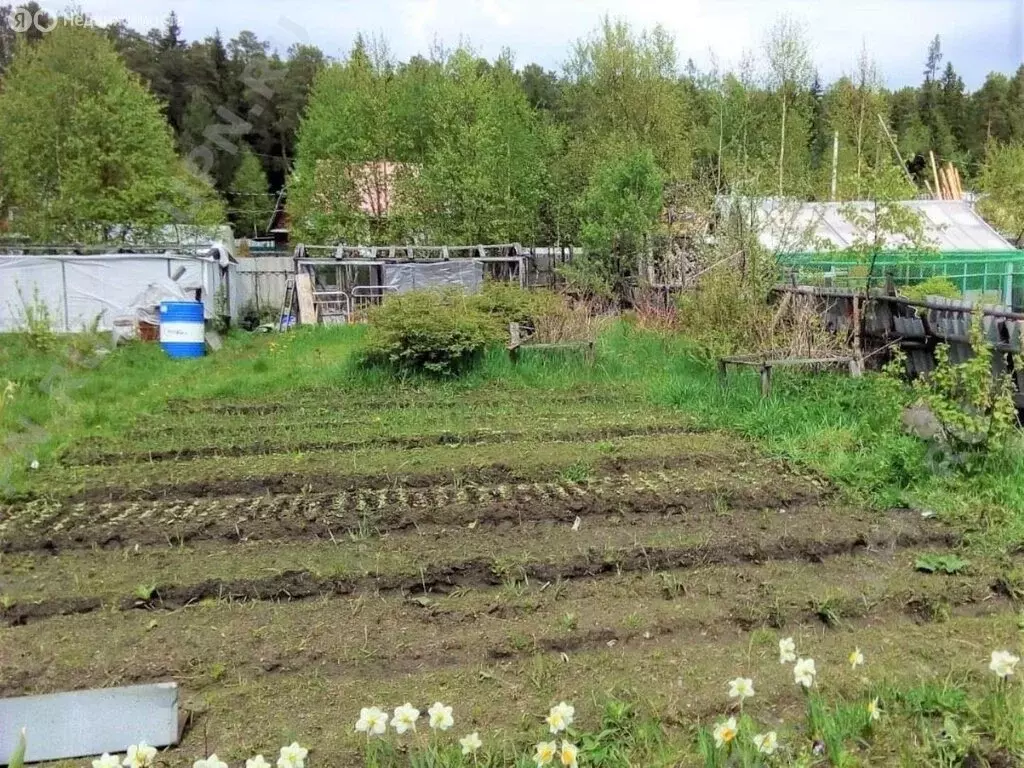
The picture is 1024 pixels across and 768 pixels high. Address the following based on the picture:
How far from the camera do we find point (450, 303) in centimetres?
998

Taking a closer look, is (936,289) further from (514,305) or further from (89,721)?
(89,721)

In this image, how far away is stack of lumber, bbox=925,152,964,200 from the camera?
24688 mm

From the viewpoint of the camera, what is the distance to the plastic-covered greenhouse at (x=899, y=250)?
32.8 feet

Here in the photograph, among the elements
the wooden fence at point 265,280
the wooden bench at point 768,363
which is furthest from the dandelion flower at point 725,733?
the wooden fence at point 265,280

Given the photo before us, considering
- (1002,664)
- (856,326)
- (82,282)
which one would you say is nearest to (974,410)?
(1002,664)

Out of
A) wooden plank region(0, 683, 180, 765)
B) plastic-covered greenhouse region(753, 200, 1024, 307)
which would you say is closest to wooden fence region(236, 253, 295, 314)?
plastic-covered greenhouse region(753, 200, 1024, 307)

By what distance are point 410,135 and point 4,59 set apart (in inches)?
515

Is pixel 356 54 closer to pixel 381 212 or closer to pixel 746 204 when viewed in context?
pixel 746 204

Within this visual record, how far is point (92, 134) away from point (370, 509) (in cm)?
370

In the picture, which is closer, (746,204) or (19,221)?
(746,204)

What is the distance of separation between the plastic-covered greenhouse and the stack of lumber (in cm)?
567

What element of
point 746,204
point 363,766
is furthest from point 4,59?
point 746,204

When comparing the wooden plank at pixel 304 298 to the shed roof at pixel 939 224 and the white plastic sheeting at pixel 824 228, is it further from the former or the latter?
the shed roof at pixel 939 224

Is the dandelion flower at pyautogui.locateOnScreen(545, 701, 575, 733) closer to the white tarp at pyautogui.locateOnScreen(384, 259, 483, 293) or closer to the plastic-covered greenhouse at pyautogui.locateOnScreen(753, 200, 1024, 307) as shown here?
the plastic-covered greenhouse at pyautogui.locateOnScreen(753, 200, 1024, 307)
